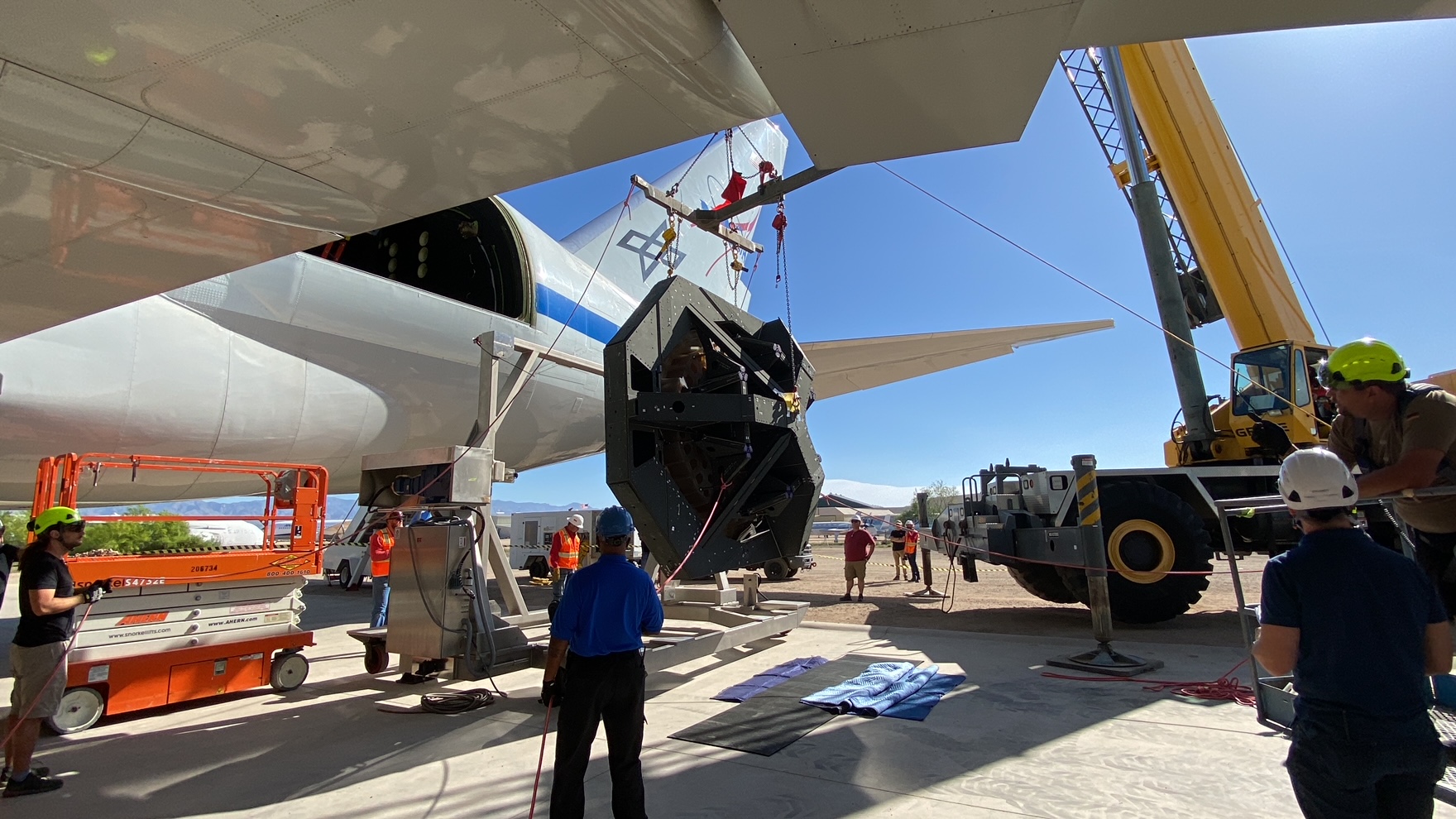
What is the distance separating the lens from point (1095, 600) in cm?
600

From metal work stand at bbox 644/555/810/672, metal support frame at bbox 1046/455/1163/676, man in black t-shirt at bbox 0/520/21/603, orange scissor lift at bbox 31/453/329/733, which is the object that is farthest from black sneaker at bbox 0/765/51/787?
metal support frame at bbox 1046/455/1163/676

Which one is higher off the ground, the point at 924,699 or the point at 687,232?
the point at 687,232

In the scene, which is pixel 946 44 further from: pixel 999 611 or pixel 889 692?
pixel 999 611

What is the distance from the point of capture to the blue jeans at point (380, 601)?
7.46 m

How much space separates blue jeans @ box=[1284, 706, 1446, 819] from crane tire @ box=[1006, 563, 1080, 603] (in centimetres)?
681

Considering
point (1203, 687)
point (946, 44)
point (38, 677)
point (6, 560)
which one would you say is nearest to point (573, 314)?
point (6, 560)

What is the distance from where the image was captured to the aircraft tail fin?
13277mm

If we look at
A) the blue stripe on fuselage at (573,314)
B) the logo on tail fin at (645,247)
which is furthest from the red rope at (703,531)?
the logo on tail fin at (645,247)

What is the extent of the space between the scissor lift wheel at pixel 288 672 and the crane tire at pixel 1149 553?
7367mm

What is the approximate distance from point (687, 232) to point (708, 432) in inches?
423

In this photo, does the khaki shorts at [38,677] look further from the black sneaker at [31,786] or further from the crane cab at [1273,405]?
the crane cab at [1273,405]

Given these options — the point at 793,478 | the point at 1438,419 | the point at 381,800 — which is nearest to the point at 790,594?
the point at 793,478

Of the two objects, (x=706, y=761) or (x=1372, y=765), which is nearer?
(x=1372, y=765)

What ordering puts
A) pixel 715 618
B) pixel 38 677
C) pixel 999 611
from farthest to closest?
1. pixel 999 611
2. pixel 715 618
3. pixel 38 677
